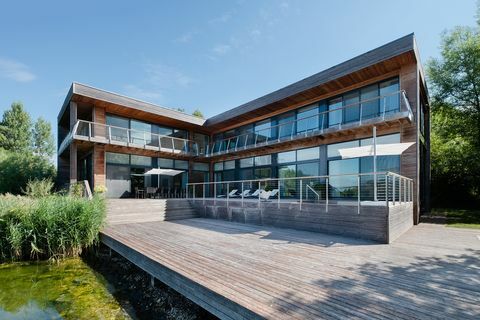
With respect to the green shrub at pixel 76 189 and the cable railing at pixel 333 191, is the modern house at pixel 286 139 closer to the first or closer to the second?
the cable railing at pixel 333 191

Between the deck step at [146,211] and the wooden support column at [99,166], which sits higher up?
the wooden support column at [99,166]

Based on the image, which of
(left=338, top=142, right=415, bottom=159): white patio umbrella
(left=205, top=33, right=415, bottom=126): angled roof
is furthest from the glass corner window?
(left=338, top=142, right=415, bottom=159): white patio umbrella

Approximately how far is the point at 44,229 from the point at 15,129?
101 feet

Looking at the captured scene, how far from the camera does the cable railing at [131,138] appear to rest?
11.8 metres

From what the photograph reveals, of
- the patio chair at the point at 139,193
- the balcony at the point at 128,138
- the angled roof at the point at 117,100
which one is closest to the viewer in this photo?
the angled roof at the point at 117,100

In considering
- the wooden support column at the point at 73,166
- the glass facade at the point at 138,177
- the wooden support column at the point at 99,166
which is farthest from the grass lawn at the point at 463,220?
the wooden support column at the point at 73,166

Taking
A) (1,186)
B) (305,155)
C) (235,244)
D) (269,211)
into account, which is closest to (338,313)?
(235,244)

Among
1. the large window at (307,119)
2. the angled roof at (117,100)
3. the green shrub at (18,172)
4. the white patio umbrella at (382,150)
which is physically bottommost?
the green shrub at (18,172)

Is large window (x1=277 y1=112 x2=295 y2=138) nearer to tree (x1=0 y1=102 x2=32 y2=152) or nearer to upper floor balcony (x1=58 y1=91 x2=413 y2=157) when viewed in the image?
upper floor balcony (x1=58 y1=91 x2=413 y2=157)

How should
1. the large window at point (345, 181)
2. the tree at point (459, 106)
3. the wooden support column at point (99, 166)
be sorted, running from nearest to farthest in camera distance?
the large window at point (345, 181), the wooden support column at point (99, 166), the tree at point (459, 106)

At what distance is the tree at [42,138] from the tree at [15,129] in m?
2.54

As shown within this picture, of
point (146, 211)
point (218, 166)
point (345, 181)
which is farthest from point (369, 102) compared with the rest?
point (218, 166)

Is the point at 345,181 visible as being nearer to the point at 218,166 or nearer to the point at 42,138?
Answer: the point at 218,166

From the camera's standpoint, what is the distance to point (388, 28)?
11.1 meters
